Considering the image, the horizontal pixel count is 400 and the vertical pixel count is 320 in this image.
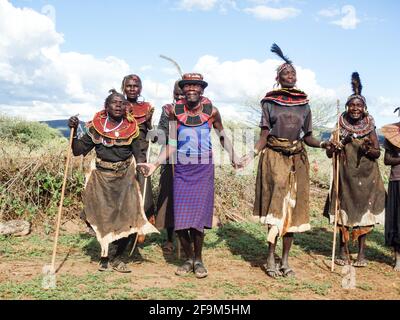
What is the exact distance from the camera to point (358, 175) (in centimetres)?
574

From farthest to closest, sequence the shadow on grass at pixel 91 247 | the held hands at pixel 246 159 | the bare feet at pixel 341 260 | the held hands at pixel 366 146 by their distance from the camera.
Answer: the shadow on grass at pixel 91 247 → the bare feet at pixel 341 260 → the held hands at pixel 366 146 → the held hands at pixel 246 159

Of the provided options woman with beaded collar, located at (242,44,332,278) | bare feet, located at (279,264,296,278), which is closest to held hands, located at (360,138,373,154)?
woman with beaded collar, located at (242,44,332,278)

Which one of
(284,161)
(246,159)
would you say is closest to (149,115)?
(246,159)

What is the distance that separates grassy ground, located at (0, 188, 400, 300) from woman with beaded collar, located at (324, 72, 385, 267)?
54cm

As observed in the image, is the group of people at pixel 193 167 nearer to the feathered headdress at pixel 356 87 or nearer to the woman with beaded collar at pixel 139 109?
the woman with beaded collar at pixel 139 109

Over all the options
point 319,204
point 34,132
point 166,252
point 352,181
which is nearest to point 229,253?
point 166,252

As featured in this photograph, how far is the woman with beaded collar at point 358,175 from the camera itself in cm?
566

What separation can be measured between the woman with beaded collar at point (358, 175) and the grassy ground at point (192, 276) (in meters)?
0.54

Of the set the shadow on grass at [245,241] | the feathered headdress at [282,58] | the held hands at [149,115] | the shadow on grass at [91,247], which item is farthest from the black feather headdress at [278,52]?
the shadow on grass at [91,247]

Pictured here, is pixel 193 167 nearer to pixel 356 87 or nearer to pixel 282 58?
pixel 282 58

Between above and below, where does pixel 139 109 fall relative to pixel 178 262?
above

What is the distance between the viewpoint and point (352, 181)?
574cm

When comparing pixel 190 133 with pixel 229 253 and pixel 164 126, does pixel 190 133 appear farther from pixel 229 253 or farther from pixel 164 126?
pixel 229 253

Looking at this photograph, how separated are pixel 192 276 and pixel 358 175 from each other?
7.54ft
